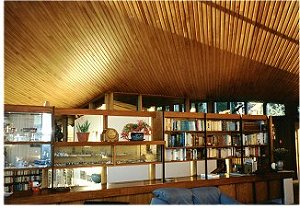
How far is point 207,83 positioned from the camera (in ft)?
26.0

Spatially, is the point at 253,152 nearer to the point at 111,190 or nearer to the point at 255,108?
the point at 255,108

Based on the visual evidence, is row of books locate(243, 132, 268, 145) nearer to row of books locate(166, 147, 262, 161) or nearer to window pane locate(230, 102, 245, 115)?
row of books locate(166, 147, 262, 161)

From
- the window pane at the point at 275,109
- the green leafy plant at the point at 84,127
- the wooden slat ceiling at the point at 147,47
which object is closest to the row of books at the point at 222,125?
the wooden slat ceiling at the point at 147,47

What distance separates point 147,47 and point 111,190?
2621mm

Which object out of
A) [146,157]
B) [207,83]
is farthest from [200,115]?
[146,157]

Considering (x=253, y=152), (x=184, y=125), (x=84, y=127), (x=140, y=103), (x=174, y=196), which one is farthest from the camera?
(x=140, y=103)

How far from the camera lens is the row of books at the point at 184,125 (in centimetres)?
712

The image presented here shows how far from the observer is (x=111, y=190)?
5754 millimetres

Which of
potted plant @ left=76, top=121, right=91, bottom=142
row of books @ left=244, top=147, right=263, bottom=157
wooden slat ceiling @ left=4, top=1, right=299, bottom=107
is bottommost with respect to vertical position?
row of books @ left=244, top=147, right=263, bottom=157

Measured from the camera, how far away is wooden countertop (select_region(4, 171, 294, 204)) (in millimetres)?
5062

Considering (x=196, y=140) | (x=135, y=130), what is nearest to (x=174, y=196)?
(x=135, y=130)

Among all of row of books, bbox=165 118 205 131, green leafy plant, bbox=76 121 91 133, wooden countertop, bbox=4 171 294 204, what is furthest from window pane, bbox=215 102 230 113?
green leafy plant, bbox=76 121 91 133

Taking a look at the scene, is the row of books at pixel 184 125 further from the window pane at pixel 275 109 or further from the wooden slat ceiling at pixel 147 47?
the window pane at pixel 275 109

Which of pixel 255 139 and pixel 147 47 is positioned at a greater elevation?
pixel 147 47
